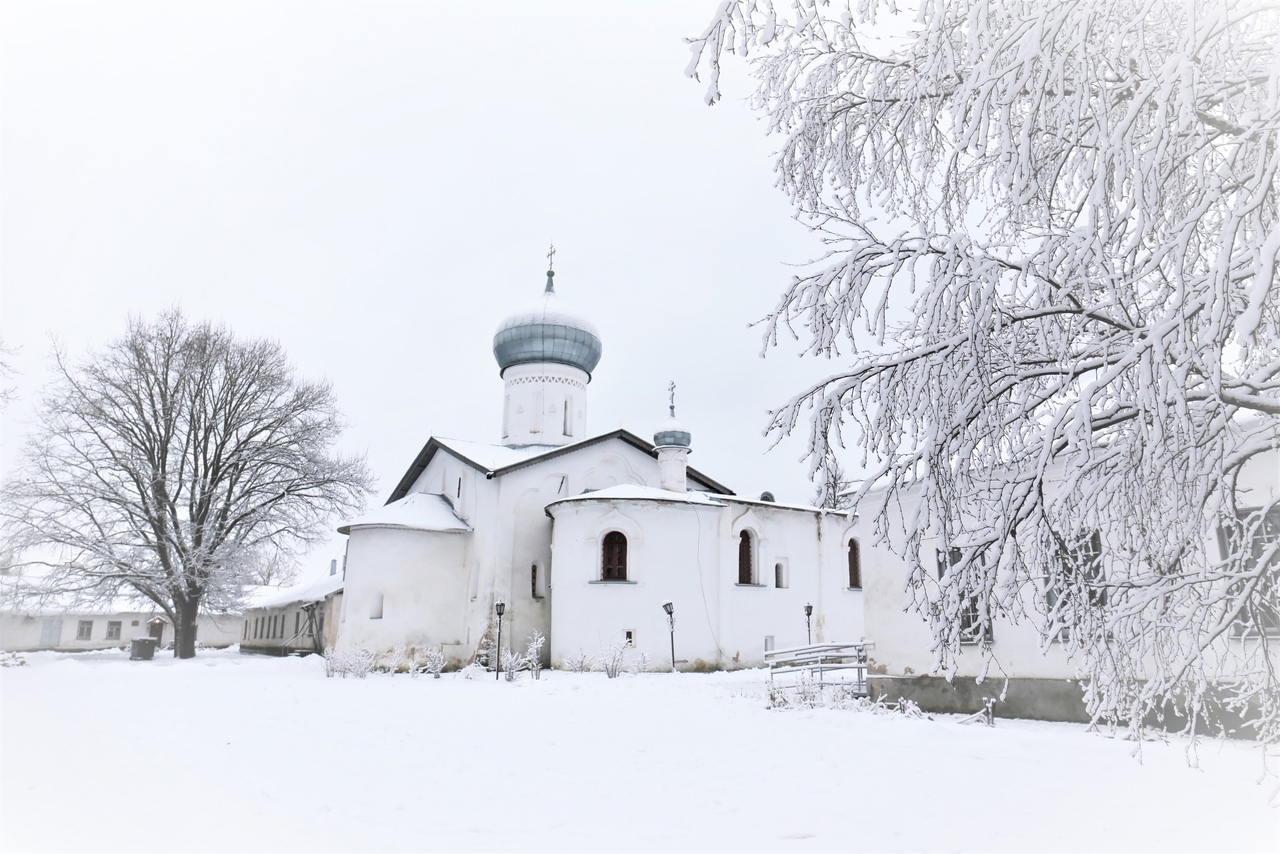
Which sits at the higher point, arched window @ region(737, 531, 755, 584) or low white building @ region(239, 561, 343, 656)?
arched window @ region(737, 531, 755, 584)

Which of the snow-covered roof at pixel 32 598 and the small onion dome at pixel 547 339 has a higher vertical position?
the small onion dome at pixel 547 339

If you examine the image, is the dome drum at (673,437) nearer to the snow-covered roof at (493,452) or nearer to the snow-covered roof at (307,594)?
the snow-covered roof at (493,452)

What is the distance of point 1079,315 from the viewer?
3.86 meters

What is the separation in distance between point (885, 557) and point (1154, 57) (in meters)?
9.13

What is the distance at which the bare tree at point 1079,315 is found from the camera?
10.7 ft

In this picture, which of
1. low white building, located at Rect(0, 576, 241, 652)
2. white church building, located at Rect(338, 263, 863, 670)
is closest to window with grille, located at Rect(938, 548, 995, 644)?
white church building, located at Rect(338, 263, 863, 670)

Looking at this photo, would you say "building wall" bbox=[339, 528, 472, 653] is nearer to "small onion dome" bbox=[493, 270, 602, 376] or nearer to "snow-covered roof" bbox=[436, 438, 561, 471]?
"snow-covered roof" bbox=[436, 438, 561, 471]

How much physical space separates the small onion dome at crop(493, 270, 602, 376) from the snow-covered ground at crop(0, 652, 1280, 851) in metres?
16.8

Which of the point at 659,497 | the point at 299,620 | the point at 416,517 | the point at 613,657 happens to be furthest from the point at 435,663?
the point at 299,620

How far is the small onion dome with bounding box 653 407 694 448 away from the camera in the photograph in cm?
2312

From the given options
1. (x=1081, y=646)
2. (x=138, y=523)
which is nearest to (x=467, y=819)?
(x=1081, y=646)

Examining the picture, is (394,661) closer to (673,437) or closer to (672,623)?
(672,623)

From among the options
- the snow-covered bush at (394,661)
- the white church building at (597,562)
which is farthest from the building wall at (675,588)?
the snow-covered bush at (394,661)

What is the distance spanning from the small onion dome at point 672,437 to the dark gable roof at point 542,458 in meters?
0.54
